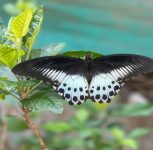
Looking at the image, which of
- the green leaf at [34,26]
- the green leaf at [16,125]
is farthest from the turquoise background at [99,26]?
the green leaf at [34,26]

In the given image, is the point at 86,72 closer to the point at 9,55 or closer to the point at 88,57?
the point at 88,57

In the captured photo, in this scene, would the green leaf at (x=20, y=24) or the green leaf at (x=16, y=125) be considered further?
the green leaf at (x=16, y=125)

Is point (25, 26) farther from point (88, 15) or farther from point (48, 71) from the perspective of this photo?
point (88, 15)

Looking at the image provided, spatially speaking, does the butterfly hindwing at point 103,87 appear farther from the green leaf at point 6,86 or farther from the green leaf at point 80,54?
the green leaf at point 6,86

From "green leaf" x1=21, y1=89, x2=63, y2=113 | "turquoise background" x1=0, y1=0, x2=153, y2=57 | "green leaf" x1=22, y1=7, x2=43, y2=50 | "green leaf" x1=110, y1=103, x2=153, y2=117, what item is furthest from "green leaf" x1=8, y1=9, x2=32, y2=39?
"turquoise background" x1=0, y1=0, x2=153, y2=57

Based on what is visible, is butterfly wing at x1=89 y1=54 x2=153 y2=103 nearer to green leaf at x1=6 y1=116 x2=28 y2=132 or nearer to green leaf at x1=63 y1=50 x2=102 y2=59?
green leaf at x1=63 y1=50 x2=102 y2=59

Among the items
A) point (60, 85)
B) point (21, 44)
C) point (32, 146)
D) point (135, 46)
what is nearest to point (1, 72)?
point (21, 44)

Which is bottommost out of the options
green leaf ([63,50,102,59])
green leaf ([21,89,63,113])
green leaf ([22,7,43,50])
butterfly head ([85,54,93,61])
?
green leaf ([21,89,63,113])
